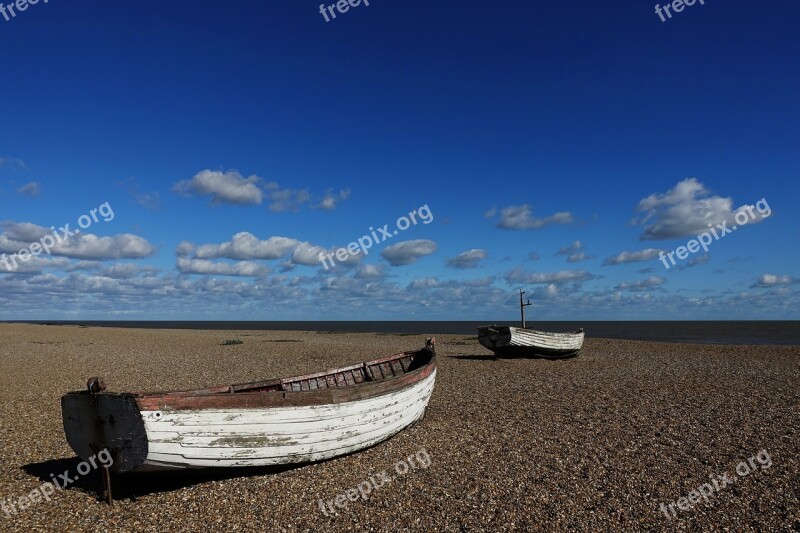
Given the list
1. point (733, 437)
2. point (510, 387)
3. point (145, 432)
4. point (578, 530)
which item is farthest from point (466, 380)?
point (145, 432)

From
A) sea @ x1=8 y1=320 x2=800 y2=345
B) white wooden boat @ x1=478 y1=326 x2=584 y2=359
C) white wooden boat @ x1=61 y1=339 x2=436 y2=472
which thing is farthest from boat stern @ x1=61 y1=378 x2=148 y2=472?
sea @ x1=8 y1=320 x2=800 y2=345

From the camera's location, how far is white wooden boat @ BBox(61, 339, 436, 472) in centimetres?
705

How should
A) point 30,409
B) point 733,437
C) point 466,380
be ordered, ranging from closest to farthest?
1. point 733,437
2. point 30,409
3. point 466,380

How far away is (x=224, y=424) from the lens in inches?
300

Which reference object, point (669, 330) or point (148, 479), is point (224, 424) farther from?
point (669, 330)

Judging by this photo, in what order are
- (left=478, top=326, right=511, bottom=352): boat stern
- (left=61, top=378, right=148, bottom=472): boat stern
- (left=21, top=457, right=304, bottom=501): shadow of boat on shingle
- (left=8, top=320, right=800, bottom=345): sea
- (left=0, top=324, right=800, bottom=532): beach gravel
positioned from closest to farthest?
(left=61, top=378, right=148, bottom=472): boat stern
(left=0, top=324, right=800, bottom=532): beach gravel
(left=21, top=457, right=304, bottom=501): shadow of boat on shingle
(left=478, top=326, right=511, bottom=352): boat stern
(left=8, top=320, right=800, bottom=345): sea

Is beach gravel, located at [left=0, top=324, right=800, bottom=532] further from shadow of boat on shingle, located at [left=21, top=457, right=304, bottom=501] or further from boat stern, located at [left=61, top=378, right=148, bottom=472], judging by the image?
boat stern, located at [left=61, top=378, right=148, bottom=472]

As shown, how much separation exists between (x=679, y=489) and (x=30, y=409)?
16633mm

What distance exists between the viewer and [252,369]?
24625 millimetres

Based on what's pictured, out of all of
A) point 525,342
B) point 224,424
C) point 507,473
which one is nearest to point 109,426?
point 224,424

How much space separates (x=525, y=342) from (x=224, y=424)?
66.6 ft

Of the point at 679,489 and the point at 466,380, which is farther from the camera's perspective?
the point at 466,380

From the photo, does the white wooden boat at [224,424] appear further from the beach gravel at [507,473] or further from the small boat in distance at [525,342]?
the small boat in distance at [525,342]

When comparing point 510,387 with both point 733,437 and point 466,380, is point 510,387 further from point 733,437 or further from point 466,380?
point 733,437
